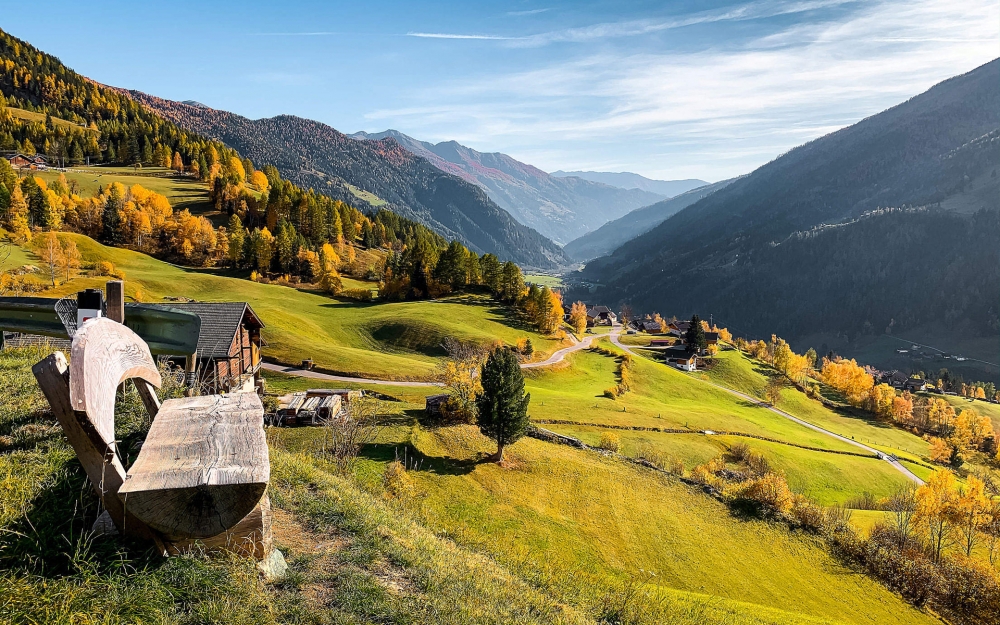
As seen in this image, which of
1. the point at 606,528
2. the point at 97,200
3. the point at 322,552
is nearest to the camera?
the point at 322,552

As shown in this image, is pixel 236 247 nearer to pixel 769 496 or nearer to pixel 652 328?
pixel 769 496

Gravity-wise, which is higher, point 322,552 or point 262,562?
point 262,562

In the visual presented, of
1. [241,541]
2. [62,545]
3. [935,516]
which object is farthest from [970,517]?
[62,545]

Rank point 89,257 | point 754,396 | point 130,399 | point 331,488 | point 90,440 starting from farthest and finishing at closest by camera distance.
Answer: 1. point 754,396
2. point 89,257
3. point 331,488
4. point 130,399
5. point 90,440

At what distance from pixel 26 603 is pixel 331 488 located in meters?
6.34

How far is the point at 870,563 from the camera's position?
27.5 m

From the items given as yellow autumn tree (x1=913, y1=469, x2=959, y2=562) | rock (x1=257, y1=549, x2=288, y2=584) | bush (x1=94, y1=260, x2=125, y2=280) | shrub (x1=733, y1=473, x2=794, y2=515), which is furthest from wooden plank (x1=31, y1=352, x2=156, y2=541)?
bush (x1=94, y1=260, x2=125, y2=280)

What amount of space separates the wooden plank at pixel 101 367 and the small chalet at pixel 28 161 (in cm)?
15179

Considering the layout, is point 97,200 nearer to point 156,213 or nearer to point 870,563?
point 156,213

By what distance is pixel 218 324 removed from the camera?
32.9 metres

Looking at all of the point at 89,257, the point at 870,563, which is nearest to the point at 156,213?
the point at 89,257

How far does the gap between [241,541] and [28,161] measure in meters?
163

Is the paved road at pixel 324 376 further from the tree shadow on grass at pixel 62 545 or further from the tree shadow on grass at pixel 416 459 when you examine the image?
the tree shadow on grass at pixel 62 545

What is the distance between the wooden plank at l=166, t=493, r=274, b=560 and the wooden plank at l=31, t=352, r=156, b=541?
311mm
